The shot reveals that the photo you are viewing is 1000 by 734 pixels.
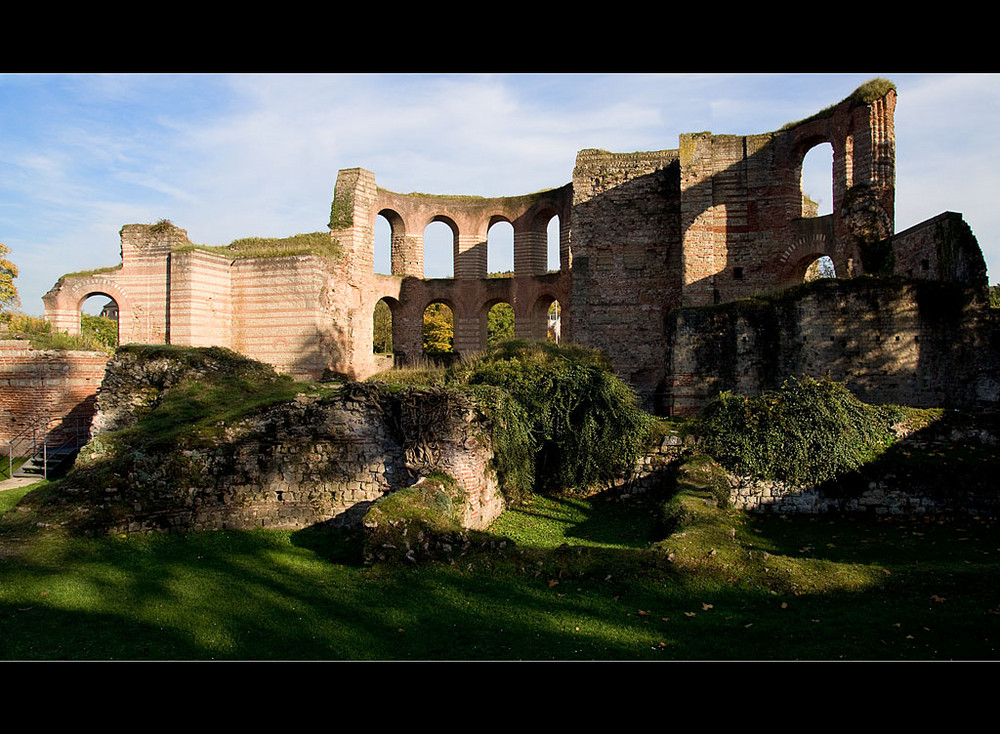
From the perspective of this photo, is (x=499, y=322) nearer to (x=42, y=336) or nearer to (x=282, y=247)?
(x=282, y=247)

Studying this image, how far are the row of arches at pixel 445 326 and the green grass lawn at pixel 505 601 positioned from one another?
59.3ft

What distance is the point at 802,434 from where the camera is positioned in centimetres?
1034

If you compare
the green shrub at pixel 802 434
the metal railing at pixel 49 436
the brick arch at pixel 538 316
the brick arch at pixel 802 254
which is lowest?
the metal railing at pixel 49 436

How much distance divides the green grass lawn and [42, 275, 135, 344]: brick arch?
18.0 m

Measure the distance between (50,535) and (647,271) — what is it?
18.4 metres

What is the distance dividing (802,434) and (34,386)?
17549 millimetres

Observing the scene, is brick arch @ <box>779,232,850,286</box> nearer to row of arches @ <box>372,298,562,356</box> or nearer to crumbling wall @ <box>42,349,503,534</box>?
row of arches @ <box>372,298,562,356</box>

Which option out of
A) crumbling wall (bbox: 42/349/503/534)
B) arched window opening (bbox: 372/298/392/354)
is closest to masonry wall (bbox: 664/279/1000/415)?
crumbling wall (bbox: 42/349/503/534)

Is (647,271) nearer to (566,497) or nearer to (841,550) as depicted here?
(566,497)

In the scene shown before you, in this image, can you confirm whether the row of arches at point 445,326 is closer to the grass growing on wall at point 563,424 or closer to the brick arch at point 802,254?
the brick arch at point 802,254

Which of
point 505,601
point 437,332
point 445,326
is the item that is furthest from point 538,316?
point 505,601

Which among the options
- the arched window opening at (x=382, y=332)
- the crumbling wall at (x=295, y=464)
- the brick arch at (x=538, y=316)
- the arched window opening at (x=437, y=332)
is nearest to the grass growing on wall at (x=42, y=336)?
the crumbling wall at (x=295, y=464)

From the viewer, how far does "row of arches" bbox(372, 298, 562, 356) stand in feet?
84.5

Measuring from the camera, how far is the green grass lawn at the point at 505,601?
4949mm
